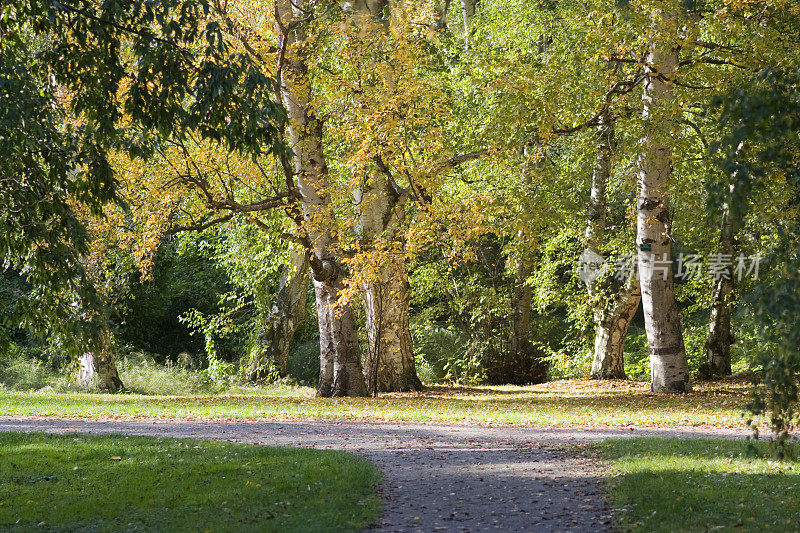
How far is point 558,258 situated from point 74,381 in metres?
13.1

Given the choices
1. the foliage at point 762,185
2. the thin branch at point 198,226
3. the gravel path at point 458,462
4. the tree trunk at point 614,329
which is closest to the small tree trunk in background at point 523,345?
the tree trunk at point 614,329

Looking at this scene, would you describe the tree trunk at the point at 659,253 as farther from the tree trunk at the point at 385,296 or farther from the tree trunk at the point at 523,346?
the tree trunk at the point at 523,346

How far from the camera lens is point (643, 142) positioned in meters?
16.0

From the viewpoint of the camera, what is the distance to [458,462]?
9.51 metres

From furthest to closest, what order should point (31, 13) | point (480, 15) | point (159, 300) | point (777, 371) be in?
1. point (159, 300)
2. point (480, 15)
3. point (31, 13)
4. point (777, 371)

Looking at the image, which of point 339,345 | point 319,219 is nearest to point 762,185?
point 319,219

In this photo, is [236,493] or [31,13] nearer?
[236,493]

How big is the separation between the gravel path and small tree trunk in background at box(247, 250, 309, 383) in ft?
33.1

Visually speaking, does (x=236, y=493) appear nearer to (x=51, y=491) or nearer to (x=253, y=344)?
(x=51, y=491)

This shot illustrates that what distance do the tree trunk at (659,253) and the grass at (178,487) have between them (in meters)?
9.47

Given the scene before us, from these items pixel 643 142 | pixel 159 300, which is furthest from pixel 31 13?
pixel 159 300

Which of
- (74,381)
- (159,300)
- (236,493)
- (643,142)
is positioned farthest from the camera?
(159,300)

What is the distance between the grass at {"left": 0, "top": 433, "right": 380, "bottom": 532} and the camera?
21.5ft

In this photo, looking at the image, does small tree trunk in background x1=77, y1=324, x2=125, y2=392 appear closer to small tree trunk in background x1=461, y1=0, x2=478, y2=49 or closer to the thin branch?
the thin branch
